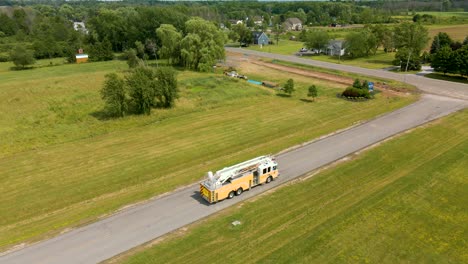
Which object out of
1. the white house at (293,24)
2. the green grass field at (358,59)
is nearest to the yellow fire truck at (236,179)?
the green grass field at (358,59)

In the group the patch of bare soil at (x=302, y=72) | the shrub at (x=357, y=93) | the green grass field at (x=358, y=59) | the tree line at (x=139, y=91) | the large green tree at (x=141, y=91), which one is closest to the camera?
the tree line at (x=139, y=91)

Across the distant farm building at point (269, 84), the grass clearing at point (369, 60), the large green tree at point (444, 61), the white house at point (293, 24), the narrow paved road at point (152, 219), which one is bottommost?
the narrow paved road at point (152, 219)

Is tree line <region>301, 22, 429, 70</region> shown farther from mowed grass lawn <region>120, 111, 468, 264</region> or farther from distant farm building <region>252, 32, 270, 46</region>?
mowed grass lawn <region>120, 111, 468, 264</region>

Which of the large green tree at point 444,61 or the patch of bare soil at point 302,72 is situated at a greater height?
the large green tree at point 444,61

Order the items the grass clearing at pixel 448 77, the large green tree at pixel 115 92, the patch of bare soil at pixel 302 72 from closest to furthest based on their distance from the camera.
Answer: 1. the large green tree at pixel 115 92
2. the patch of bare soil at pixel 302 72
3. the grass clearing at pixel 448 77

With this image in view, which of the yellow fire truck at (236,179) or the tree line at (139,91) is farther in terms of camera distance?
the tree line at (139,91)

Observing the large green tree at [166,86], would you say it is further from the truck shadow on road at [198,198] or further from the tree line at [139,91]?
the truck shadow on road at [198,198]

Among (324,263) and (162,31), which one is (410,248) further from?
(162,31)
